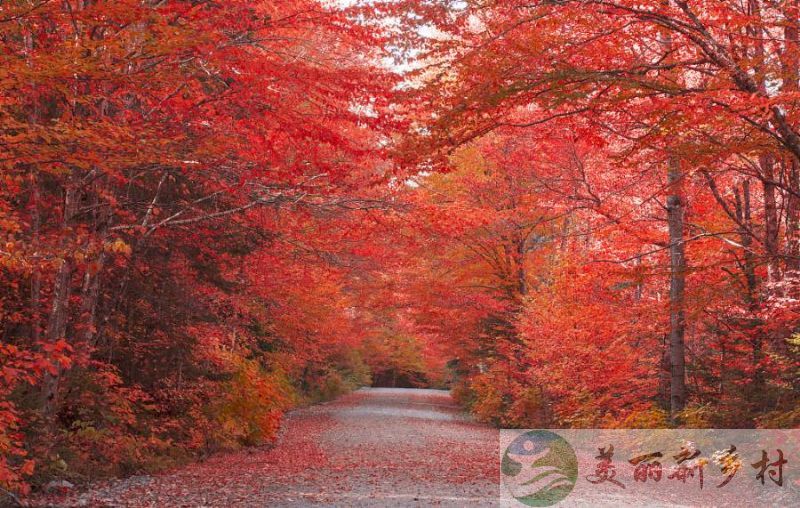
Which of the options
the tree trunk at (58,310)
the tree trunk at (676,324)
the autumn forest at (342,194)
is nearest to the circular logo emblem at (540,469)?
the autumn forest at (342,194)

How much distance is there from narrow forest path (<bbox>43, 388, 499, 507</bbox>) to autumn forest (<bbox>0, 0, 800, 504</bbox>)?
2.74ft

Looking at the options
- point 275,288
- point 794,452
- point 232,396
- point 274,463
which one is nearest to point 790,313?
point 794,452

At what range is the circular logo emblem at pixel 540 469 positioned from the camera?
9773mm

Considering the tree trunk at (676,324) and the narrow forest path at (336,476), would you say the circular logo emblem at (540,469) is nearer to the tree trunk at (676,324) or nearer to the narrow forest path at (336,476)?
the narrow forest path at (336,476)

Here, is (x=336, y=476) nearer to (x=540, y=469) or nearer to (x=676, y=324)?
(x=540, y=469)

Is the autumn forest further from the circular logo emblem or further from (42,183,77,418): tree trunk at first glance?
the circular logo emblem

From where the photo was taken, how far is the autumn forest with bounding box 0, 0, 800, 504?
7.83 metres

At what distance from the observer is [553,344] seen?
18.0 m

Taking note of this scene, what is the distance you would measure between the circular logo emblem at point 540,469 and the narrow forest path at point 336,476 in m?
0.35

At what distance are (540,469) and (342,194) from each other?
6168mm

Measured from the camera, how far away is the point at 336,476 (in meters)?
11.6

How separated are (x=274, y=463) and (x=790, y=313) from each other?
8.87 meters

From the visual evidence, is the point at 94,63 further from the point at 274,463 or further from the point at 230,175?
the point at 274,463

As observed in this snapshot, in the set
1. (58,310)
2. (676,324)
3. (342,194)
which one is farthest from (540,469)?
(58,310)
